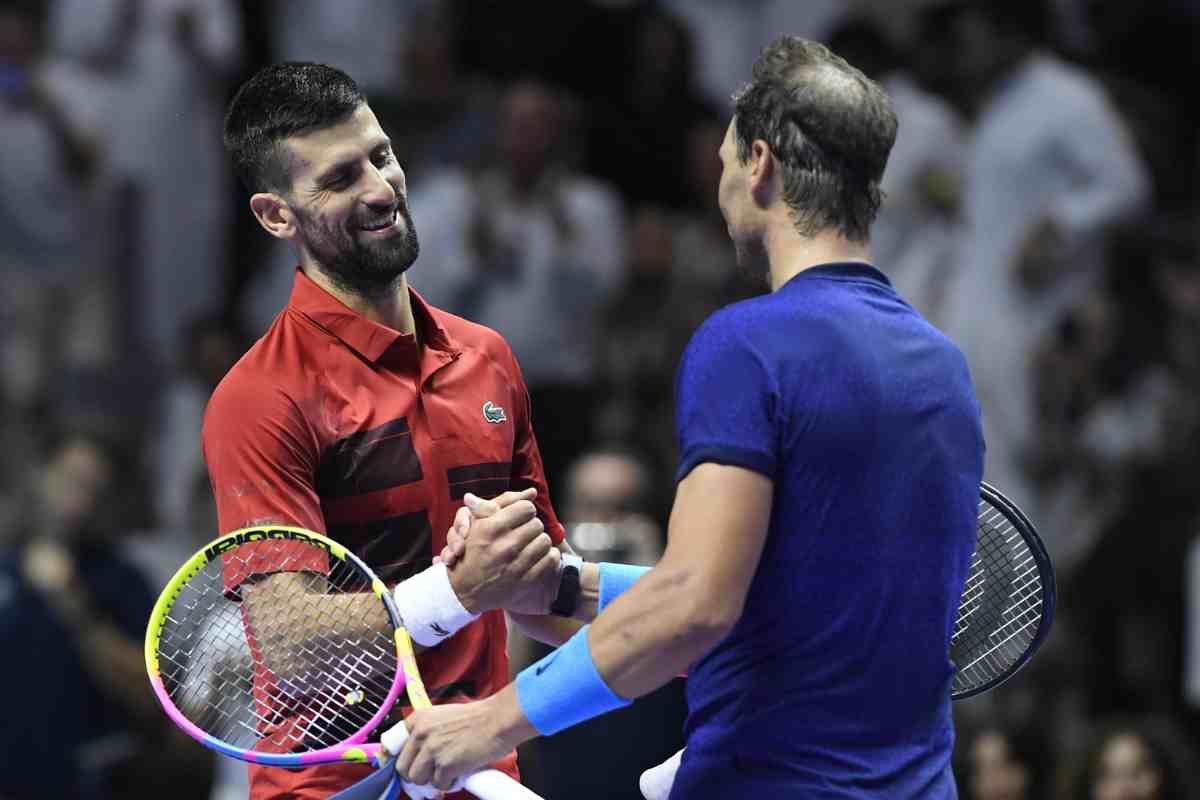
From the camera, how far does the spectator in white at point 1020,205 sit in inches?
305

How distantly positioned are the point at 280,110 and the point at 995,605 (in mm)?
1525

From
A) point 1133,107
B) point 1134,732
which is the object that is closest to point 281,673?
point 1134,732

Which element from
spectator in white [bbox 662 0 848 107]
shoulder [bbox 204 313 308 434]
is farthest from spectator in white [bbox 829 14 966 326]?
shoulder [bbox 204 313 308 434]

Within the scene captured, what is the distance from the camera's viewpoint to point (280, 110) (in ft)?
11.5

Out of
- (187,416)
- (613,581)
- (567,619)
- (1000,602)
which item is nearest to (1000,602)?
(1000,602)

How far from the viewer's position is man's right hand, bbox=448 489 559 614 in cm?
A: 325

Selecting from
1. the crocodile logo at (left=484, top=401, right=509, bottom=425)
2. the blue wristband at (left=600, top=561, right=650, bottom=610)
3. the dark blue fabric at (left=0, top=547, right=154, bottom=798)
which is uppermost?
the crocodile logo at (left=484, top=401, right=509, bottom=425)

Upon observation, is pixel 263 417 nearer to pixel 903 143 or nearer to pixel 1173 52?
pixel 903 143

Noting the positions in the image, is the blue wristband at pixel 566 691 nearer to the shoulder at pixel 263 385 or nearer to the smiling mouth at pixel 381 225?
the shoulder at pixel 263 385

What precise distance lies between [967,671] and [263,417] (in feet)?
4.23

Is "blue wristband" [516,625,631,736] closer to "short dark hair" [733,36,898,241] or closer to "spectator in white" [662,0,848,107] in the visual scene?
"short dark hair" [733,36,898,241]

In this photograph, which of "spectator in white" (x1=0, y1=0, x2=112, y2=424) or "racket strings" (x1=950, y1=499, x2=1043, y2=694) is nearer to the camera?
"racket strings" (x1=950, y1=499, x2=1043, y2=694)

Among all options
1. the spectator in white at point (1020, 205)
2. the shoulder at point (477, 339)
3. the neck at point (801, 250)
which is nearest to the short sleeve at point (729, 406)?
the neck at point (801, 250)

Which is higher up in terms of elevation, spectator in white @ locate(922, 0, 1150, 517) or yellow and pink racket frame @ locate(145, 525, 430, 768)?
yellow and pink racket frame @ locate(145, 525, 430, 768)
